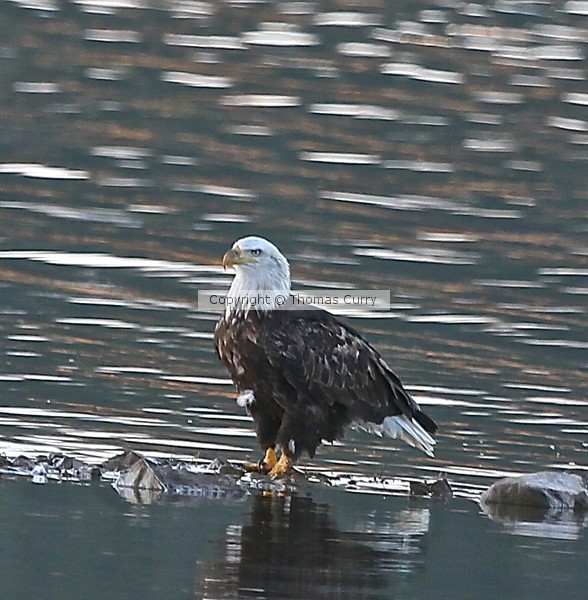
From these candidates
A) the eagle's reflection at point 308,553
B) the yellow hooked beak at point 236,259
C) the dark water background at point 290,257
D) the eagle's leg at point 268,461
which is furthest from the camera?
the yellow hooked beak at point 236,259

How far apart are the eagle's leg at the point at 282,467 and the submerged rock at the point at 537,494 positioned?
1.17m

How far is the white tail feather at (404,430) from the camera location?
35.1 feet

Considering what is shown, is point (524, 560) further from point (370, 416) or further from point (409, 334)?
point (409, 334)

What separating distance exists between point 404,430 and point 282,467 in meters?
0.73

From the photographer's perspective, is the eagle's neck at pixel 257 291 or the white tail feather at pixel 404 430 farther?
the white tail feather at pixel 404 430

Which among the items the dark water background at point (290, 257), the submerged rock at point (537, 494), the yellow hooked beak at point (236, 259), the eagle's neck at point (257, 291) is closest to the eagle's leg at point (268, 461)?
the dark water background at point (290, 257)

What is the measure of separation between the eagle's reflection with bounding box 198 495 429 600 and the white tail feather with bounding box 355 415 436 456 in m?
1.28

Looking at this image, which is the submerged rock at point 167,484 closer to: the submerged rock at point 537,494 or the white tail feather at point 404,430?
the submerged rock at point 537,494

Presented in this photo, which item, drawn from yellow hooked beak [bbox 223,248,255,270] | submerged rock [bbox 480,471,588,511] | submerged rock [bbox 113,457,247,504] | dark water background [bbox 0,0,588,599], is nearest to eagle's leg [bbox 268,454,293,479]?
dark water background [bbox 0,0,588,599]

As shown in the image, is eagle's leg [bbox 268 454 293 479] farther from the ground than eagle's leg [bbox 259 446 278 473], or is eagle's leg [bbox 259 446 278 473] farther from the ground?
eagle's leg [bbox 268 454 293 479]

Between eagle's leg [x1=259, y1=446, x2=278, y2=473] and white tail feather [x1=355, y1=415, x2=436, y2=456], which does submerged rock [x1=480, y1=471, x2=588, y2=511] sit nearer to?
white tail feather [x1=355, y1=415, x2=436, y2=456]

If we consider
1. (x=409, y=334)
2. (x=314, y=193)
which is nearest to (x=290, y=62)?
(x=314, y=193)

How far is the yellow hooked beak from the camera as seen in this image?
10516 millimetres

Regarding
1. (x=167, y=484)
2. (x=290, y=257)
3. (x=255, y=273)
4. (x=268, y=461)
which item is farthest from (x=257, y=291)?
(x=290, y=257)
